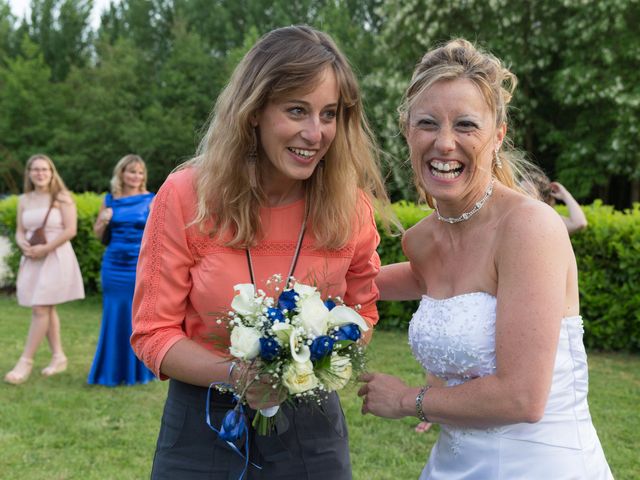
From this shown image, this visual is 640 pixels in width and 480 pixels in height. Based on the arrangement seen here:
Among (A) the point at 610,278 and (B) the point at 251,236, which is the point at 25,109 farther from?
(B) the point at 251,236

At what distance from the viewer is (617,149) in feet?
58.7

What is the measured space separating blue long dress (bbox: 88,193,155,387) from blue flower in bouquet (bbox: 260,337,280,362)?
5867mm

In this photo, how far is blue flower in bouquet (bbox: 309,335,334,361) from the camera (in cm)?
202

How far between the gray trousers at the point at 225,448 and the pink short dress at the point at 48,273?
605 centimetres

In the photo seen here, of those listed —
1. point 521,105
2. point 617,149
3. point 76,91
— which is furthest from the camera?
point 76,91

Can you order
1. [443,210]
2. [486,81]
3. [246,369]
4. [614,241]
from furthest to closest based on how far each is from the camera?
[614,241], [443,210], [486,81], [246,369]

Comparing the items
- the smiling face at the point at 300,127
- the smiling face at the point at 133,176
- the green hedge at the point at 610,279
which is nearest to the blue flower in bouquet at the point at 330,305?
the smiling face at the point at 300,127

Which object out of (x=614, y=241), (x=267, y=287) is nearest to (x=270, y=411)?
(x=267, y=287)

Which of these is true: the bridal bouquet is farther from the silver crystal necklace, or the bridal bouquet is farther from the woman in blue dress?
the woman in blue dress

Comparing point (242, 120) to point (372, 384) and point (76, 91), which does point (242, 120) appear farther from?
point (76, 91)

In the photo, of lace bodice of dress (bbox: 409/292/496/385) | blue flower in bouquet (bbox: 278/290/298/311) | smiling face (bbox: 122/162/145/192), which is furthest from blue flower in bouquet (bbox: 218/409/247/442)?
smiling face (bbox: 122/162/145/192)

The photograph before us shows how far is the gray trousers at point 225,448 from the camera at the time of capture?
7.86ft

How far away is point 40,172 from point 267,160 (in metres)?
6.54

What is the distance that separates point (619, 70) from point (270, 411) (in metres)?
18.3
